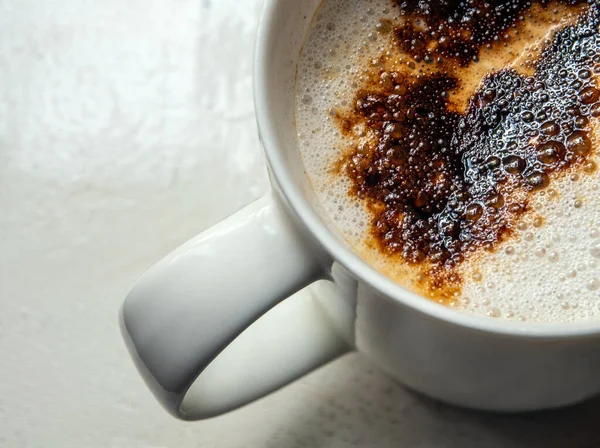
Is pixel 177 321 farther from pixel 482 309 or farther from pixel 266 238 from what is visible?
pixel 482 309

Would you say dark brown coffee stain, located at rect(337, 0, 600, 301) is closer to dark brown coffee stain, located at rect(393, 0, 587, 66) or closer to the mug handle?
dark brown coffee stain, located at rect(393, 0, 587, 66)

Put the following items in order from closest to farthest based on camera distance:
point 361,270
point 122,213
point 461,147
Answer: point 361,270 → point 461,147 → point 122,213

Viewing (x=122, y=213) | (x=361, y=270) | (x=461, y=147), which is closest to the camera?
(x=361, y=270)

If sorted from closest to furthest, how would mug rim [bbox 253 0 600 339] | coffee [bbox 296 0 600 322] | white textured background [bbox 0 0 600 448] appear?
mug rim [bbox 253 0 600 339], coffee [bbox 296 0 600 322], white textured background [bbox 0 0 600 448]

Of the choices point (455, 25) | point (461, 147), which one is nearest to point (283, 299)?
point (461, 147)

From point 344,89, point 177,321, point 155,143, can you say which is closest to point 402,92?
point 344,89

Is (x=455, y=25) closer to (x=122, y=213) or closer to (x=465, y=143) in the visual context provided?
(x=465, y=143)

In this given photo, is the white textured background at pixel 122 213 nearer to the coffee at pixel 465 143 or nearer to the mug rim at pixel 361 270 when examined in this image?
the coffee at pixel 465 143

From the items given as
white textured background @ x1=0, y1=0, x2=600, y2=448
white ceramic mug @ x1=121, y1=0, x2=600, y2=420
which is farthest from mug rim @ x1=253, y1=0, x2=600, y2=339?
white textured background @ x1=0, y1=0, x2=600, y2=448
